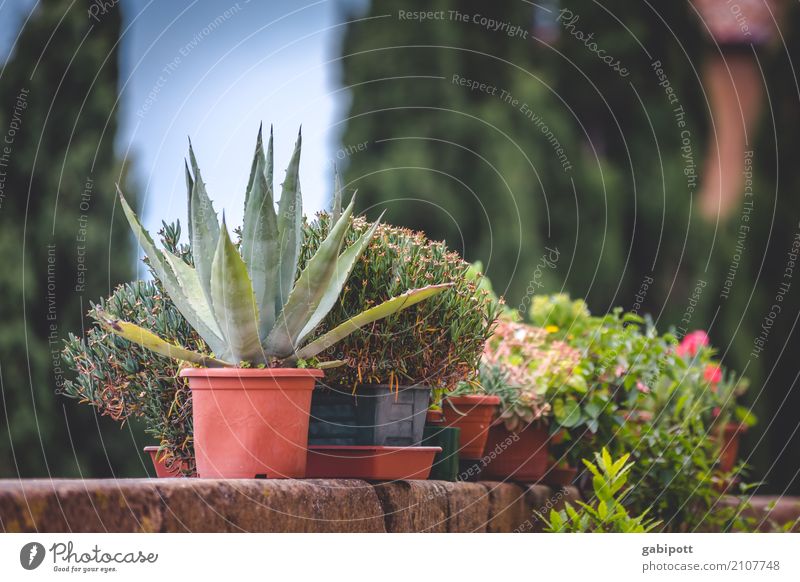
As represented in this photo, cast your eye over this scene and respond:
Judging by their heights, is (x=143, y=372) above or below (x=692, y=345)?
below

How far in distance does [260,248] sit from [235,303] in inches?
9.7

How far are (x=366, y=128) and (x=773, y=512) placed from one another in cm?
640

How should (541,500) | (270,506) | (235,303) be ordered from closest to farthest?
(270,506)
(235,303)
(541,500)

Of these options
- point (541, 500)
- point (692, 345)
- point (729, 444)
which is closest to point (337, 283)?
point (541, 500)

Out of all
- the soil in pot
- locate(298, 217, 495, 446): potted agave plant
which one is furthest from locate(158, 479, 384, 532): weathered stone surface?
locate(298, 217, 495, 446): potted agave plant

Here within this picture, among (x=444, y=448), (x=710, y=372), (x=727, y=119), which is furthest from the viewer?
(x=727, y=119)

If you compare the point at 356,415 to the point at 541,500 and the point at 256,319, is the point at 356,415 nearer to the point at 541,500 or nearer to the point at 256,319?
the point at 256,319

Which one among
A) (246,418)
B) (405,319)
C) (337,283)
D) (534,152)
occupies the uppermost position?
(534,152)

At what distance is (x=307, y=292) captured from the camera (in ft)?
10.8

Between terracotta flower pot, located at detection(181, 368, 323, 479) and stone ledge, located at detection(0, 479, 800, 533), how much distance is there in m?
0.16

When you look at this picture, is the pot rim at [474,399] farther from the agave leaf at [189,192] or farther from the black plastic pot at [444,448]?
the agave leaf at [189,192]

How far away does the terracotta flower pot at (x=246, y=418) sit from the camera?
3.15 m

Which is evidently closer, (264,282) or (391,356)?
(264,282)

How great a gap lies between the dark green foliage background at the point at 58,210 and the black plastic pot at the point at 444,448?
499cm
